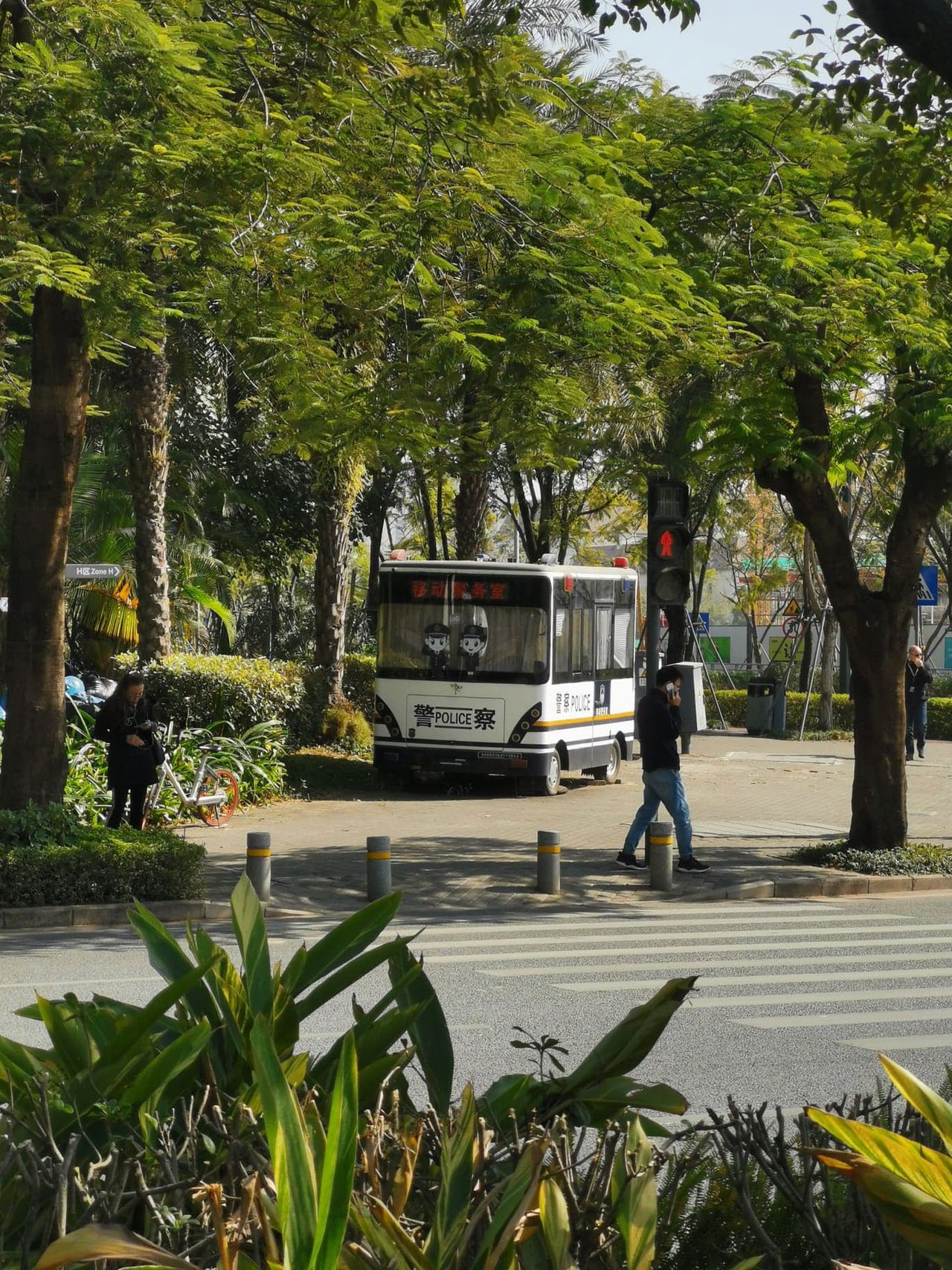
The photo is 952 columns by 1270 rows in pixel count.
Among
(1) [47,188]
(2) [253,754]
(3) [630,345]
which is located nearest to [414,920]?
(3) [630,345]

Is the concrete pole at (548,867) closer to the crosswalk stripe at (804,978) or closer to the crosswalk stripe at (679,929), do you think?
the crosswalk stripe at (679,929)

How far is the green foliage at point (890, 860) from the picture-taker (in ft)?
46.5

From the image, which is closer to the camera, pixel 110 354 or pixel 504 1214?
pixel 504 1214

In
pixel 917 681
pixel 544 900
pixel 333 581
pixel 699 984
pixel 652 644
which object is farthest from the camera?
pixel 917 681

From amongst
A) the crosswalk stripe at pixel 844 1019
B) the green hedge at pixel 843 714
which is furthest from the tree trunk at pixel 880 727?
the green hedge at pixel 843 714

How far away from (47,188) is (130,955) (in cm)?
514

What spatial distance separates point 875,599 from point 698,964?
583 cm

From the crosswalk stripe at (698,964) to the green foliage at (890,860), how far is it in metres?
3.76

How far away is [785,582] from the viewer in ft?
169

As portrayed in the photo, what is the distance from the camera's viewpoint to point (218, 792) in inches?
658

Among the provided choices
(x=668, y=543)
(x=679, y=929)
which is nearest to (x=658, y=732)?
(x=668, y=543)

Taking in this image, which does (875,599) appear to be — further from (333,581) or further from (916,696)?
(916,696)

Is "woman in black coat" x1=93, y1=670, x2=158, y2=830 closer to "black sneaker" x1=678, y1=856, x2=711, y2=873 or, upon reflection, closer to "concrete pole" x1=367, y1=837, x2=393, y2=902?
"concrete pole" x1=367, y1=837, x2=393, y2=902

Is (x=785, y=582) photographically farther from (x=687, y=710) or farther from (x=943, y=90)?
(x=943, y=90)
